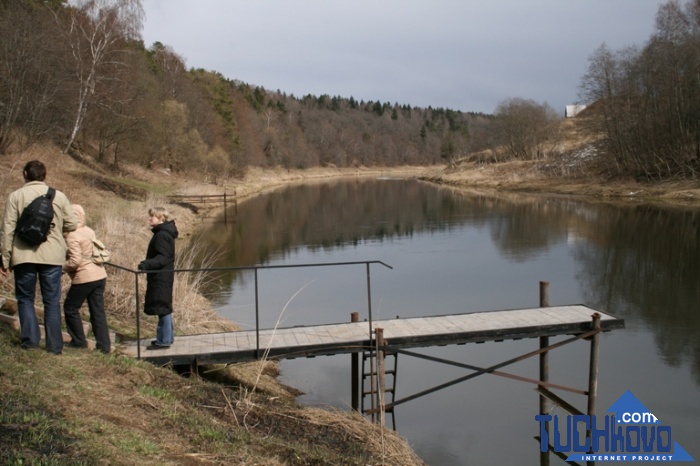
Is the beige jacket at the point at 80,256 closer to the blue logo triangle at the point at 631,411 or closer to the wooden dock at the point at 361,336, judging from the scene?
the wooden dock at the point at 361,336

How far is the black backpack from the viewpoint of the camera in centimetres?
614

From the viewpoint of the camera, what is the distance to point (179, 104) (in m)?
48.1

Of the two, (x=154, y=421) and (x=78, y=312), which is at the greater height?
(x=78, y=312)

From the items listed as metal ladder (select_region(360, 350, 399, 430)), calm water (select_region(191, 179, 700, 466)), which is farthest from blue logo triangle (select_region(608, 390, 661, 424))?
metal ladder (select_region(360, 350, 399, 430))

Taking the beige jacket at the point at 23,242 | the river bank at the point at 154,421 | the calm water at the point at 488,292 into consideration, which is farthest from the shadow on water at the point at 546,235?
the beige jacket at the point at 23,242

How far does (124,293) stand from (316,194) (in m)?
46.3

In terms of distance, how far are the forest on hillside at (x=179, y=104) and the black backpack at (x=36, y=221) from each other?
20.6m

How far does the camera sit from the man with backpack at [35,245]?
244 inches

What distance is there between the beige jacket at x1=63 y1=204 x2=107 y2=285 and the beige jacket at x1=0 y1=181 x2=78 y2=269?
16.0 inches

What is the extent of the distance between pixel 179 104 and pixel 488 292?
121 feet

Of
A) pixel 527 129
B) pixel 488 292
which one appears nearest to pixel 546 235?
pixel 488 292

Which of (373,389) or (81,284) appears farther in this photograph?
(373,389)

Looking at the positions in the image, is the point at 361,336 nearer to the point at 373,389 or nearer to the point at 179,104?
the point at 373,389

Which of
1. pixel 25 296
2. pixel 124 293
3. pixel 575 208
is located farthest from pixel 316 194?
pixel 25 296
